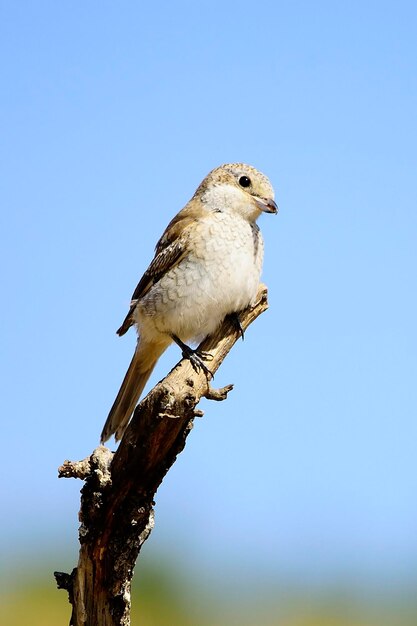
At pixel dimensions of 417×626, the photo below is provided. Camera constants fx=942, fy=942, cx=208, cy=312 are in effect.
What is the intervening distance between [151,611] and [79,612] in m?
2.90

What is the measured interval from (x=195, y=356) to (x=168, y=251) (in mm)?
958

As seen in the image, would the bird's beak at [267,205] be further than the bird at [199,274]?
Yes

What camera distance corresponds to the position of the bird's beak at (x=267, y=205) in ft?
19.0

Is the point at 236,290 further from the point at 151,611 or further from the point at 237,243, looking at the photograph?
the point at 151,611

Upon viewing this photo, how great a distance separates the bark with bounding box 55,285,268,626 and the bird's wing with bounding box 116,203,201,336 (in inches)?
59.7

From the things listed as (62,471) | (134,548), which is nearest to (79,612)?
(134,548)

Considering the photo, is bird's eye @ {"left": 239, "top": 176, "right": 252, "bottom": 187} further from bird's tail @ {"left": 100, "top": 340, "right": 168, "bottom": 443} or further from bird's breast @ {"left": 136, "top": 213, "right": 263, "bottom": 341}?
bird's tail @ {"left": 100, "top": 340, "right": 168, "bottom": 443}

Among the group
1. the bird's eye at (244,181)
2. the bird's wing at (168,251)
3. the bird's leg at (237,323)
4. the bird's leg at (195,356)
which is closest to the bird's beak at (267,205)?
the bird's eye at (244,181)

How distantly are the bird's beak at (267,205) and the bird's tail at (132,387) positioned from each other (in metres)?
1.06

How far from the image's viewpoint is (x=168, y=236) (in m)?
5.96

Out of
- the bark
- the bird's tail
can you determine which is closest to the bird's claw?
the bark

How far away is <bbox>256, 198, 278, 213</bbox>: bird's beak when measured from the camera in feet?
19.0

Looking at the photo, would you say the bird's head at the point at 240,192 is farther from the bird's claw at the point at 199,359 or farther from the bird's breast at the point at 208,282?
the bird's claw at the point at 199,359

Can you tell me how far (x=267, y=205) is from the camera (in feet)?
19.0
